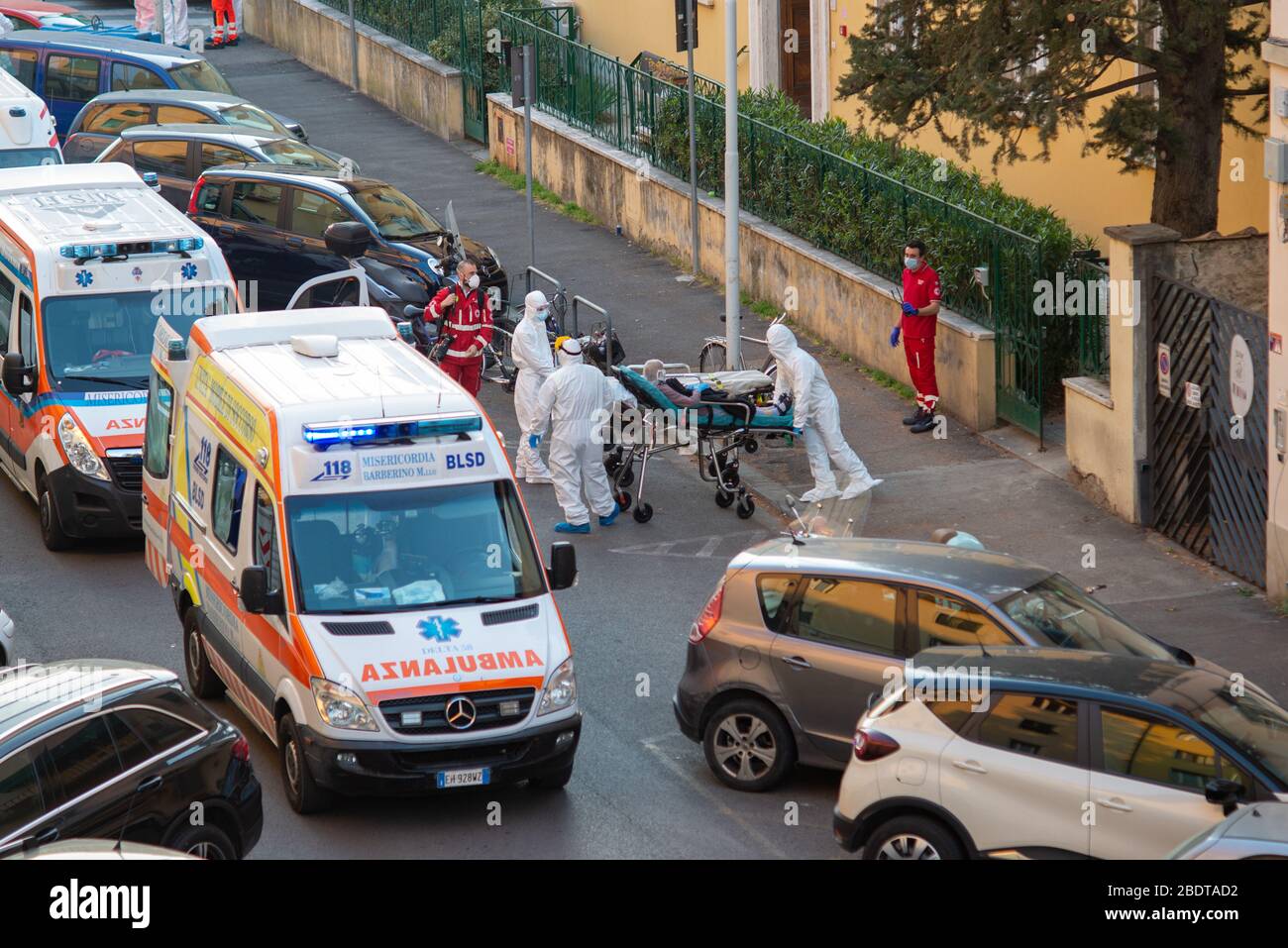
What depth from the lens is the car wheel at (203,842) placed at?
9844mm

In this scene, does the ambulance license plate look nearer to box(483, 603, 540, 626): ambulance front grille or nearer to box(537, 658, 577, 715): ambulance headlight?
box(537, 658, 577, 715): ambulance headlight

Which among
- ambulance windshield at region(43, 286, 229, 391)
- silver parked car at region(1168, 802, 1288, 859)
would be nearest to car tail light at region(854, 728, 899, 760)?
silver parked car at region(1168, 802, 1288, 859)

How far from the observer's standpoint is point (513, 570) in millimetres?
11750

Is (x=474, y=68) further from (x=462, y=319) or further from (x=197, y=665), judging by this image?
(x=197, y=665)

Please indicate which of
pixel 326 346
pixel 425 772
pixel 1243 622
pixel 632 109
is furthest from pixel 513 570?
pixel 632 109

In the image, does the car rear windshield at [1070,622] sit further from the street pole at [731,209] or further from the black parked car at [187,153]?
the black parked car at [187,153]

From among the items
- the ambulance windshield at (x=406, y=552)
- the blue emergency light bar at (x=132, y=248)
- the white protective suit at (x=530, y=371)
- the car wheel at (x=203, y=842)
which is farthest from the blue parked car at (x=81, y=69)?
the car wheel at (x=203, y=842)

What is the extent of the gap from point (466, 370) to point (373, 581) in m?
8.32

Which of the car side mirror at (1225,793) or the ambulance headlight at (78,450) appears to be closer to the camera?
the car side mirror at (1225,793)

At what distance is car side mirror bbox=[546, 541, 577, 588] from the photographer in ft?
38.7

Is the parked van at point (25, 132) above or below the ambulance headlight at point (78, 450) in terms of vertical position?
above

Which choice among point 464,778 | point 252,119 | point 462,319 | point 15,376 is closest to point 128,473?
point 15,376

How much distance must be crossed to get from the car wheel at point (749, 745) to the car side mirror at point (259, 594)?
2.65 m

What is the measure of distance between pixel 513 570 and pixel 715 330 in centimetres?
1095
